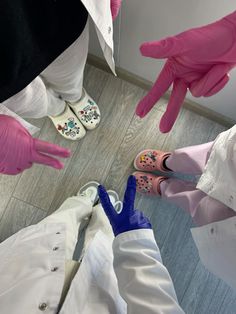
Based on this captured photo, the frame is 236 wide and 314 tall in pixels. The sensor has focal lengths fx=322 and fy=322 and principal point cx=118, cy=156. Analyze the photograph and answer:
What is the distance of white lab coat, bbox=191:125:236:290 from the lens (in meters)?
0.72

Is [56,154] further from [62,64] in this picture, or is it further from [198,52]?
[198,52]

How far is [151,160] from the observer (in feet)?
3.92

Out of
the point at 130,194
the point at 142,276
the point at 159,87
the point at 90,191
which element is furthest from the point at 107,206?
the point at 90,191

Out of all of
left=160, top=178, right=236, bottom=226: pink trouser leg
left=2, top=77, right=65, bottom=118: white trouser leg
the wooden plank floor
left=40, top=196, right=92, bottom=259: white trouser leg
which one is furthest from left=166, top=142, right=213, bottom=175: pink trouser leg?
left=2, top=77, right=65, bottom=118: white trouser leg

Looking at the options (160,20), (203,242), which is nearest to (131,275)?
(203,242)

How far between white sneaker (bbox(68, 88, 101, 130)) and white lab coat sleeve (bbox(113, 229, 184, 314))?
0.60 m

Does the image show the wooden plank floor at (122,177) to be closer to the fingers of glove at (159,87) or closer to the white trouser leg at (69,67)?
the white trouser leg at (69,67)

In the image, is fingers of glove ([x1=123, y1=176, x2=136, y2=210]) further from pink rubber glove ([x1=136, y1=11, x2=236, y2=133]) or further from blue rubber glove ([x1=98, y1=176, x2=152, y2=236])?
pink rubber glove ([x1=136, y1=11, x2=236, y2=133])

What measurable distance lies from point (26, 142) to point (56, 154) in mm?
67

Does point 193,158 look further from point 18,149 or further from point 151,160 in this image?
point 18,149

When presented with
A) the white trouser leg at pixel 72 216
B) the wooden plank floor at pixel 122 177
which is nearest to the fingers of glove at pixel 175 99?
the white trouser leg at pixel 72 216

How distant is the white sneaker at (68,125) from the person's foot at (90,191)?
0.18 m

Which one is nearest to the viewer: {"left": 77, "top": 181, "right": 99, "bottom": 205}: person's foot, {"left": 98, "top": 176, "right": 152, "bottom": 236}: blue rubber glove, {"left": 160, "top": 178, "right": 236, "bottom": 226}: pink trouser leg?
{"left": 98, "top": 176, "right": 152, "bottom": 236}: blue rubber glove

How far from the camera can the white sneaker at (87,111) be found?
117 centimetres
